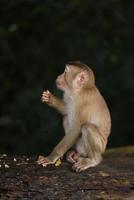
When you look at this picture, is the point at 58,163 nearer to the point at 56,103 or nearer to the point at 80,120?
the point at 80,120

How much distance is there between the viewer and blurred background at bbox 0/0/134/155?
12922 mm

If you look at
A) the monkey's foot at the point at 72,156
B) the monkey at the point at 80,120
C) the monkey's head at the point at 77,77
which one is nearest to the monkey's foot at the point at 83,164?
the monkey at the point at 80,120

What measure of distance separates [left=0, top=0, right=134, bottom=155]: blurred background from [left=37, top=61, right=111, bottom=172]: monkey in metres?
4.57

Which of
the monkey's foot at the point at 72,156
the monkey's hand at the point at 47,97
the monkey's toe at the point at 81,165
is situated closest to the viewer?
the monkey's toe at the point at 81,165

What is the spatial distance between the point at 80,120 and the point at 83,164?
1.68 ft

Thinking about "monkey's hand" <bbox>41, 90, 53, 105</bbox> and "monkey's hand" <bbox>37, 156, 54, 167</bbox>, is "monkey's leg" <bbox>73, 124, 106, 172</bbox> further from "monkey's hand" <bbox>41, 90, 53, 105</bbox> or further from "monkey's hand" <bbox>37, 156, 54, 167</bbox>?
"monkey's hand" <bbox>41, 90, 53, 105</bbox>

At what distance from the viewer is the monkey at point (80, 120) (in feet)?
24.6

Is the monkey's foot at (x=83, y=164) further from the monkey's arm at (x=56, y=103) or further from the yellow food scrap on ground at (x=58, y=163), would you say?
the monkey's arm at (x=56, y=103)

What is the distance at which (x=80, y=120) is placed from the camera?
7.64 m

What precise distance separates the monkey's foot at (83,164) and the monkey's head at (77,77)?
83cm

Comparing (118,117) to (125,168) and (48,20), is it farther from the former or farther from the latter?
(125,168)

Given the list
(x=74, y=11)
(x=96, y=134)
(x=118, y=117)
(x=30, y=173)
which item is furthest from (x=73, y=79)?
(x=118, y=117)

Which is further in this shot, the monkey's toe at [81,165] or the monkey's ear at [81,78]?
the monkey's ear at [81,78]

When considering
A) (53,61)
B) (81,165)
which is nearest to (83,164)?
(81,165)
